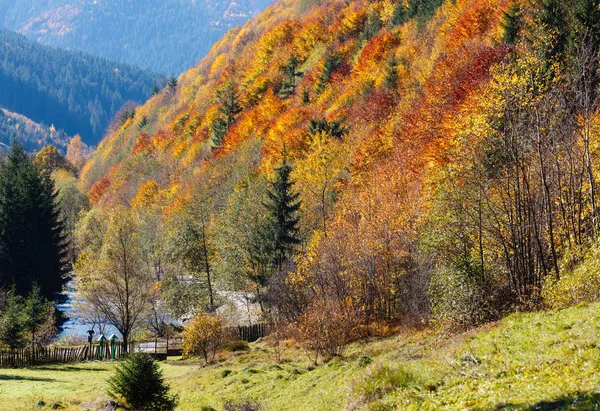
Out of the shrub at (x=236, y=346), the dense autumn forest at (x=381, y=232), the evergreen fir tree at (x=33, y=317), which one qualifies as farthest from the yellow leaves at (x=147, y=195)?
the shrub at (x=236, y=346)

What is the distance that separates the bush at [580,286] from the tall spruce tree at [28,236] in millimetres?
49365

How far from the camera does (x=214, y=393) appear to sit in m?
22.2

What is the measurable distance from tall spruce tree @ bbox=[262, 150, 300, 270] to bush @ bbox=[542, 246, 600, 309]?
28.5 meters

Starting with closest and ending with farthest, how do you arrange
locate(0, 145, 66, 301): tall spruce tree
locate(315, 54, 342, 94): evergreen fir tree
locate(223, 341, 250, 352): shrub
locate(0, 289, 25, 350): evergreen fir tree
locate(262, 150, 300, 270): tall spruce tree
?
locate(0, 289, 25, 350): evergreen fir tree → locate(223, 341, 250, 352): shrub → locate(262, 150, 300, 270): tall spruce tree → locate(0, 145, 66, 301): tall spruce tree → locate(315, 54, 342, 94): evergreen fir tree

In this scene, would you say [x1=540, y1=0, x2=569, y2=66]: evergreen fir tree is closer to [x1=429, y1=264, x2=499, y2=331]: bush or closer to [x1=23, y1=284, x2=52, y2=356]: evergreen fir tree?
[x1=429, y1=264, x2=499, y2=331]: bush

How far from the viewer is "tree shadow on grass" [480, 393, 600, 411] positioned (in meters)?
8.80

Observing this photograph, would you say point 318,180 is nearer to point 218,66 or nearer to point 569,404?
point 569,404

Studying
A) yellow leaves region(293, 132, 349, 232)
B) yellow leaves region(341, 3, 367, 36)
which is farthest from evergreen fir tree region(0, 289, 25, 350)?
yellow leaves region(341, 3, 367, 36)

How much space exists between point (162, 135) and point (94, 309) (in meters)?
80.8

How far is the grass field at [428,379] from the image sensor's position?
10594 millimetres

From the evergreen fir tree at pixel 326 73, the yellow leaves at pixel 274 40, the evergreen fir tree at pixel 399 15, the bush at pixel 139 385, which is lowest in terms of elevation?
the bush at pixel 139 385

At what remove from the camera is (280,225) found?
45750 mm

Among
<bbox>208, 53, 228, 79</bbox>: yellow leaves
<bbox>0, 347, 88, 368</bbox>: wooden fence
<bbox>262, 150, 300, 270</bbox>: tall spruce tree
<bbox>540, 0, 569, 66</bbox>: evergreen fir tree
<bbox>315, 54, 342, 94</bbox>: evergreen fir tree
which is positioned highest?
<bbox>208, 53, 228, 79</bbox>: yellow leaves

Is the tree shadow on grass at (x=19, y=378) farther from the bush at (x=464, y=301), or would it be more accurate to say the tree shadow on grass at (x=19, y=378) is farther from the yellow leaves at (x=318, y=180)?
the yellow leaves at (x=318, y=180)
